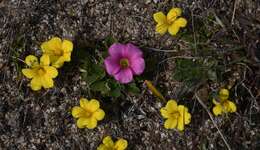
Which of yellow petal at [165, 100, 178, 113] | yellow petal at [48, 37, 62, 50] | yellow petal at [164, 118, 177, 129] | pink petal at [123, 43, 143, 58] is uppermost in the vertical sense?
yellow petal at [48, 37, 62, 50]

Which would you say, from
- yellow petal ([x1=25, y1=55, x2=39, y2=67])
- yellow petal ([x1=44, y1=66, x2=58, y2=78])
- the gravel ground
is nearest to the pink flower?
the gravel ground

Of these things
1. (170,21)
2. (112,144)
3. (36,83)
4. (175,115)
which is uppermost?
(170,21)

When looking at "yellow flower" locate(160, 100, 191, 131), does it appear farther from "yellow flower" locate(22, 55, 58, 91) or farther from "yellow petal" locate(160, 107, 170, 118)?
"yellow flower" locate(22, 55, 58, 91)

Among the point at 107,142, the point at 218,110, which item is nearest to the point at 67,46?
the point at 107,142

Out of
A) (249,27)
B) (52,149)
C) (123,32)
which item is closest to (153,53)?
(123,32)

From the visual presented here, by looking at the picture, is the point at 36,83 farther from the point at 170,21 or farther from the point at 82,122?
the point at 170,21

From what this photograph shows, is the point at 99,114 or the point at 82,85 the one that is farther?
the point at 82,85
